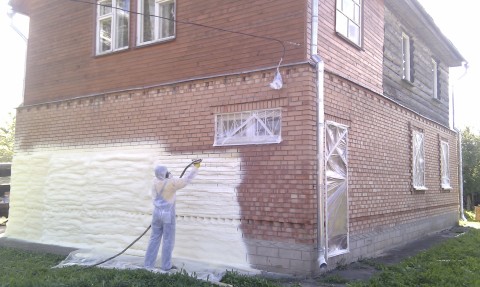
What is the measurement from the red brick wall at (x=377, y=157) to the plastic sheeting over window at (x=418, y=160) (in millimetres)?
241

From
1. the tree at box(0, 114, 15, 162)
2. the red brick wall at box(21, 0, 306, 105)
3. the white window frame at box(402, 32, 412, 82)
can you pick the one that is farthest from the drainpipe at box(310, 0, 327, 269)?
the tree at box(0, 114, 15, 162)

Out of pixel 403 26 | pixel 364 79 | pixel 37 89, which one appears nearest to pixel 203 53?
pixel 364 79

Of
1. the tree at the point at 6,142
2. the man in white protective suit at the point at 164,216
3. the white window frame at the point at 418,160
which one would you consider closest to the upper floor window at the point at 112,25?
the man in white protective suit at the point at 164,216

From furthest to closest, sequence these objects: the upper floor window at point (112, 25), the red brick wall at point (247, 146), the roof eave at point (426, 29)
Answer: the roof eave at point (426, 29), the upper floor window at point (112, 25), the red brick wall at point (247, 146)

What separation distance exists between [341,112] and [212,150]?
7.95 feet

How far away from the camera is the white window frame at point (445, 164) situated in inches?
568

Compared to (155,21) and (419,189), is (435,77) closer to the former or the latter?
(419,189)

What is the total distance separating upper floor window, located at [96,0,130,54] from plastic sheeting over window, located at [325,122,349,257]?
4.94 metres

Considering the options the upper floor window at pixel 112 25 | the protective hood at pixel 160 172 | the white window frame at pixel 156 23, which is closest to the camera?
the protective hood at pixel 160 172

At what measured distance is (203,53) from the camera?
8.75m

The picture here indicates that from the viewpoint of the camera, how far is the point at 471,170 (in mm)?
25750

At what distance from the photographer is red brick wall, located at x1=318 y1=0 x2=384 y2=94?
323 inches

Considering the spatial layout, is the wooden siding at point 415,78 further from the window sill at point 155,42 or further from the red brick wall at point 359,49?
the window sill at point 155,42

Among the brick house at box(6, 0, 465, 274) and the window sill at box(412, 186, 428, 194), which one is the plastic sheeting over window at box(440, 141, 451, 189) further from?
the window sill at box(412, 186, 428, 194)
